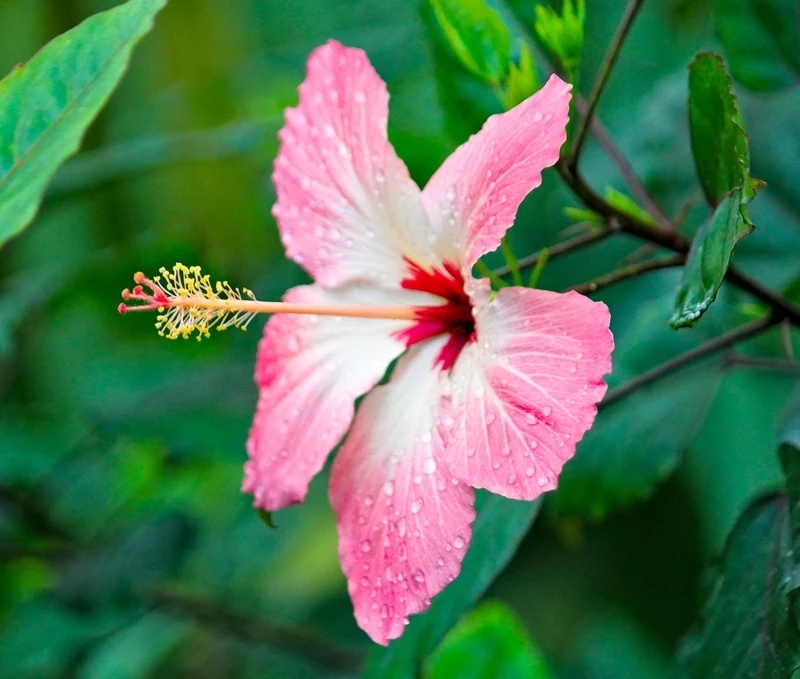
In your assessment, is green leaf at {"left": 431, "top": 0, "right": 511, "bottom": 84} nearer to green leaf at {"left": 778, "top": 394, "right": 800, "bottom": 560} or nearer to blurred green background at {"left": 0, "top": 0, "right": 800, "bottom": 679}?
blurred green background at {"left": 0, "top": 0, "right": 800, "bottom": 679}

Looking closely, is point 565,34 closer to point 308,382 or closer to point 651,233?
point 651,233

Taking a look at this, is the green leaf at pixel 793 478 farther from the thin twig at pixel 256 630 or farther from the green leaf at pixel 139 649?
the green leaf at pixel 139 649

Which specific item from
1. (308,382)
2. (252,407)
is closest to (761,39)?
(308,382)

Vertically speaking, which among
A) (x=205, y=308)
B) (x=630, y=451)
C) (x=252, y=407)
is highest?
(x=205, y=308)

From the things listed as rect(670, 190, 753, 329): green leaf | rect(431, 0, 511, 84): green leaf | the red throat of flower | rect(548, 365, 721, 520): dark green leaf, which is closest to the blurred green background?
rect(548, 365, 721, 520): dark green leaf

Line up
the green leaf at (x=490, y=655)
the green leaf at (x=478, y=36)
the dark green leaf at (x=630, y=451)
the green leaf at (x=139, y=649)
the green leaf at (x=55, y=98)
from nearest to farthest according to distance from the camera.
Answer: the green leaf at (x=55, y=98) → the green leaf at (x=478, y=36) → the dark green leaf at (x=630, y=451) → the green leaf at (x=490, y=655) → the green leaf at (x=139, y=649)

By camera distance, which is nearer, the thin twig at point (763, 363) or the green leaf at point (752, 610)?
the green leaf at point (752, 610)

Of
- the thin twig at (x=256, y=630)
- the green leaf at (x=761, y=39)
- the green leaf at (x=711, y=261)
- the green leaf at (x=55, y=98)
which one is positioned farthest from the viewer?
the thin twig at (x=256, y=630)

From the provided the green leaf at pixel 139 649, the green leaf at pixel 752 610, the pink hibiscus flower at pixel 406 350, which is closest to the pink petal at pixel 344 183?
the pink hibiscus flower at pixel 406 350
